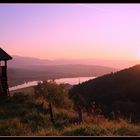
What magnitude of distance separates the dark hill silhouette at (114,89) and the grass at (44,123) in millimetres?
47257

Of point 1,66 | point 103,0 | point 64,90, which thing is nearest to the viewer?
point 103,0

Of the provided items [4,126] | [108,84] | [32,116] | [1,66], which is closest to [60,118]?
[32,116]

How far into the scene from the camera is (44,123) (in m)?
16.8

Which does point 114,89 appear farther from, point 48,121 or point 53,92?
point 48,121

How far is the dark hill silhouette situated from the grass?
4726 cm

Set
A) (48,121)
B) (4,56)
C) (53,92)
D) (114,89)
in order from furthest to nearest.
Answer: (114,89)
(53,92)
(4,56)
(48,121)

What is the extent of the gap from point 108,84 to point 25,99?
72850 mm

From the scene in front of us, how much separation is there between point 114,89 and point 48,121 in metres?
77.6

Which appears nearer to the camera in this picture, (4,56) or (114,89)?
(4,56)

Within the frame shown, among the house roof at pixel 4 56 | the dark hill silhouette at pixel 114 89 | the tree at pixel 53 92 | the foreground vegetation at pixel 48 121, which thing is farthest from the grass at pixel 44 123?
the dark hill silhouette at pixel 114 89

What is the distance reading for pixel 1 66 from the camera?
96.1 feet

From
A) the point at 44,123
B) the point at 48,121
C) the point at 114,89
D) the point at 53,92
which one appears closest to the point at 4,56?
the point at 48,121

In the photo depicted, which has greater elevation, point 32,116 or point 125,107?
point 32,116

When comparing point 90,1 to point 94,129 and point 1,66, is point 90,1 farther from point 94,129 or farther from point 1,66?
point 1,66
